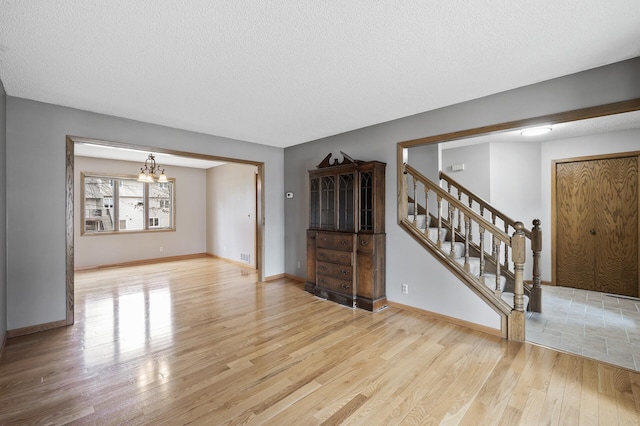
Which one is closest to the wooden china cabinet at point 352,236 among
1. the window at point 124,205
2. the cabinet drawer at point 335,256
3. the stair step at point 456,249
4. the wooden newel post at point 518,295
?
the cabinet drawer at point 335,256

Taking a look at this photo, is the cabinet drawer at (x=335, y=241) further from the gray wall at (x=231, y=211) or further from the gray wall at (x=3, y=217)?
the gray wall at (x=3, y=217)

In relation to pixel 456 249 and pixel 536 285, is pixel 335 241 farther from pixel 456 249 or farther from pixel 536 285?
pixel 536 285

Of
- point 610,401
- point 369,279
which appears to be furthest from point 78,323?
point 610,401

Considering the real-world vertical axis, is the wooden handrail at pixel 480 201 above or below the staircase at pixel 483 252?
above

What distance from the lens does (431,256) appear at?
3426 millimetres

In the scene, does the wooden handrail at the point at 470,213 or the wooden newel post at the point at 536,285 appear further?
the wooden newel post at the point at 536,285

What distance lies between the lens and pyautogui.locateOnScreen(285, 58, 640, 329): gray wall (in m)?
2.40

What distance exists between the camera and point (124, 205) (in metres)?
6.78

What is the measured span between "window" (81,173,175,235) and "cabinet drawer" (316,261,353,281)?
5054mm

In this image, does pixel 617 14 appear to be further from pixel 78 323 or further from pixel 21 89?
pixel 78 323

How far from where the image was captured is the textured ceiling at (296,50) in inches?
66.0

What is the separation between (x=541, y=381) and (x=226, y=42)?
3.39m

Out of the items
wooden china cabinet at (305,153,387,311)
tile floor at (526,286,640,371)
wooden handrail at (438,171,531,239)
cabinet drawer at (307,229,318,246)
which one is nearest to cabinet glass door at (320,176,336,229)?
wooden china cabinet at (305,153,387,311)

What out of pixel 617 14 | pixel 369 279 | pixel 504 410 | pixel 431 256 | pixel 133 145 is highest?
pixel 617 14
